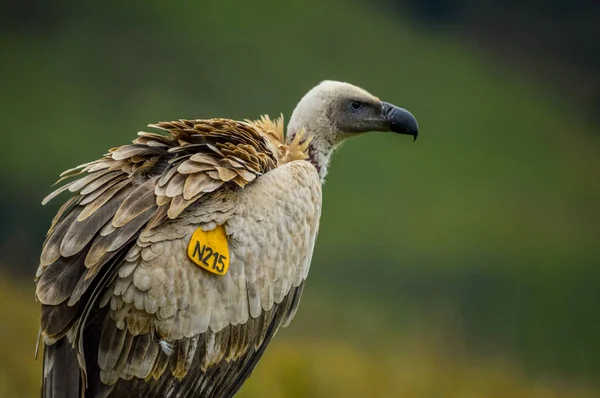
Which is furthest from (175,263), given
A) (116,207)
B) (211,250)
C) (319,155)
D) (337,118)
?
(337,118)

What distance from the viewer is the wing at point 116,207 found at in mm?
2926

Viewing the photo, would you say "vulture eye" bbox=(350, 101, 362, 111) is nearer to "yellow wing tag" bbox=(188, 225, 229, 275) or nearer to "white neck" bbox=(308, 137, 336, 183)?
"white neck" bbox=(308, 137, 336, 183)

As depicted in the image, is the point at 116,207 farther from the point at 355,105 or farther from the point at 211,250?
the point at 355,105

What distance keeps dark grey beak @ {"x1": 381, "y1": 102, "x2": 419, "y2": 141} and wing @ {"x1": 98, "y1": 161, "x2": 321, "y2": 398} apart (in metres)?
0.78

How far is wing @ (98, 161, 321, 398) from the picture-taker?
2943 mm

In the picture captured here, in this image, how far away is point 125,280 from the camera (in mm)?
2928

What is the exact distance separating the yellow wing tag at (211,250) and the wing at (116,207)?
4.7 inches

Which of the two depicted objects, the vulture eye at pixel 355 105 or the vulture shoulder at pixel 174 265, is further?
the vulture eye at pixel 355 105

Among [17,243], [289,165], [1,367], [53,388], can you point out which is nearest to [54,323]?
[53,388]

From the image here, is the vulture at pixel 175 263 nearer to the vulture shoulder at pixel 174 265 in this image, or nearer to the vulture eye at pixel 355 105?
the vulture shoulder at pixel 174 265

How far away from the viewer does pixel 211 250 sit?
303 cm

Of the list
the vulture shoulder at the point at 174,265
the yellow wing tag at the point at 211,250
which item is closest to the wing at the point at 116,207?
the vulture shoulder at the point at 174,265

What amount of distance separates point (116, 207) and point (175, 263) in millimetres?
312

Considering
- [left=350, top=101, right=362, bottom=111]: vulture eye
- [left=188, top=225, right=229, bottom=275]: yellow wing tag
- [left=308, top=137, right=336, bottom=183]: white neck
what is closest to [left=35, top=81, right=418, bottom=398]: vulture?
[left=188, top=225, right=229, bottom=275]: yellow wing tag
